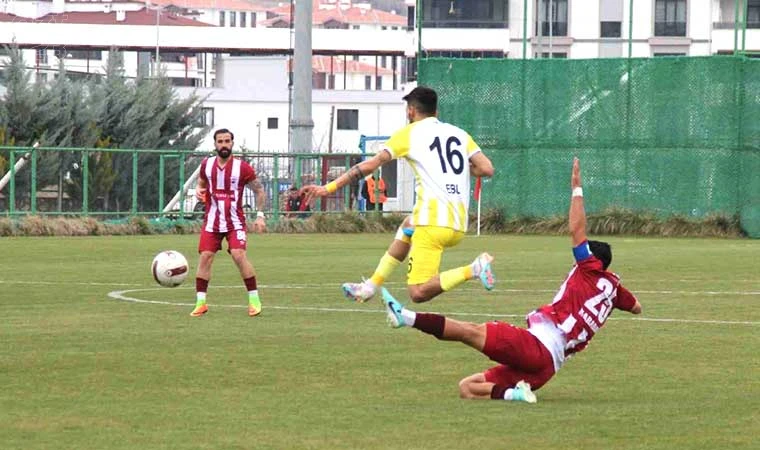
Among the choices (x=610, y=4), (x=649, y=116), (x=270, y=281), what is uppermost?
(x=610, y=4)

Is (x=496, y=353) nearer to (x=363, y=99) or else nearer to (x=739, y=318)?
(x=739, y=318)

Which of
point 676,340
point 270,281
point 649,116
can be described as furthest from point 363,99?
point 676,340

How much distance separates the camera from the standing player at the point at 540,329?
1074 cm

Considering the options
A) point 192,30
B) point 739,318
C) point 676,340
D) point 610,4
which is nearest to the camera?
point 676,340

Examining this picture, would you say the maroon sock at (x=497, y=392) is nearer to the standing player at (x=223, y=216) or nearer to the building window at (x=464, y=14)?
the standing player at (x=223, y=216)

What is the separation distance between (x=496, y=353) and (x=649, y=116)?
27.6 meters

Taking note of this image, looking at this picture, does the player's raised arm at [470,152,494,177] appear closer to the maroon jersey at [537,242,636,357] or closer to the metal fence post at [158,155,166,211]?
the maroon jersey at [537,242,636,357]

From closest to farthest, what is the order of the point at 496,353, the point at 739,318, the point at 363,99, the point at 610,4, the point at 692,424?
1. the point at 692,424
2. the point at 496,353
3. the point at 739,318
4. the point at 610,4
5. the point at 363,99

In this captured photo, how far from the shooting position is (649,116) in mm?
37594

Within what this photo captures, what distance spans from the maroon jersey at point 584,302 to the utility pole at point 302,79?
3268cm

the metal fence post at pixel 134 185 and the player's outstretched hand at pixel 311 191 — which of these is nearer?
the player's outstretched hand at pixel 311 191

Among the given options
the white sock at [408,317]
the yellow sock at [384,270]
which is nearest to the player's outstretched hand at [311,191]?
the yellow sock at [384,270]

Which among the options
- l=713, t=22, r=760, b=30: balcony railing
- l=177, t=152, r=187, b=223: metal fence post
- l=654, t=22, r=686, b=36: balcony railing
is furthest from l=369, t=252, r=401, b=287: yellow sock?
l=654, t=22, r=686, b=36: balcony railing

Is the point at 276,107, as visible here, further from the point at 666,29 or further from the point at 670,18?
the point at 666,29
